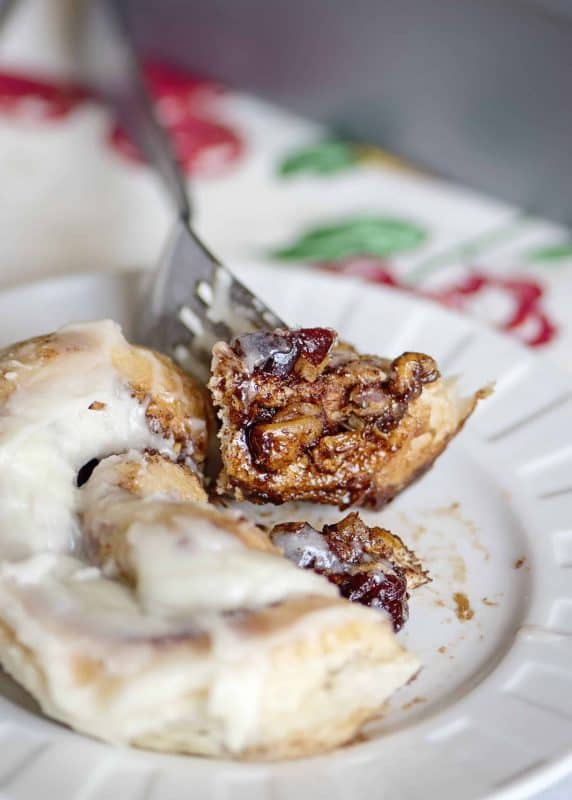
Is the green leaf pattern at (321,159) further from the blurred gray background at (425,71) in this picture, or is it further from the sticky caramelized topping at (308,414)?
the sticky caramelized topping at (308,414)

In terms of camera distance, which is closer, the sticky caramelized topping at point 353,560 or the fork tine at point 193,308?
the sticky caramelized topping at point 353,560

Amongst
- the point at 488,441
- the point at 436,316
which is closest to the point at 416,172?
the point at 436,316

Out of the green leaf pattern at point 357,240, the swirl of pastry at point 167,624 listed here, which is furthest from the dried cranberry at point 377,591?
the green leaf pattern at point 357,240

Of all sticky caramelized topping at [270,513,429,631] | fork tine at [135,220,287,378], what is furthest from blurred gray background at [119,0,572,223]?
sticky caramelized topping at [270,513,429,631]

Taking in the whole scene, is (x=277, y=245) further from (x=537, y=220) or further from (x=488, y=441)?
(x=488, y=441)

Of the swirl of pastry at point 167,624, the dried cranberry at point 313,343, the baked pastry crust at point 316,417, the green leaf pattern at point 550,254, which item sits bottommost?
the swirl of pastry at point 167,624

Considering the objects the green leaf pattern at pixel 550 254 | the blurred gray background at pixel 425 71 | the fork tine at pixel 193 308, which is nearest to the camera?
the fork tine at pixel 193 308
